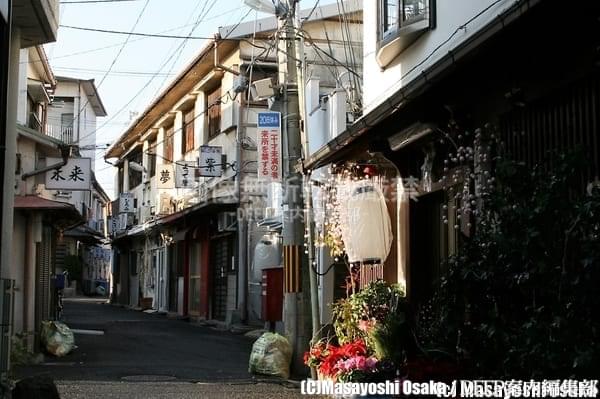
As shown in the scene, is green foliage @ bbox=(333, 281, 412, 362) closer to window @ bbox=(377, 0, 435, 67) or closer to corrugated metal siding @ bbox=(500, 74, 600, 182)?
corrugated metal siding @ bbox=(500, 74, 600, 182)

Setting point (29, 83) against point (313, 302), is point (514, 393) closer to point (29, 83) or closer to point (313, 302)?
point (313, 302)

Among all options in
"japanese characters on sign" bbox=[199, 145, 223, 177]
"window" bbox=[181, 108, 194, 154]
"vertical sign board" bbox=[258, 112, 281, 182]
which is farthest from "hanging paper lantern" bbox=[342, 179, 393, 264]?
"window" bbox=[181, 108, 194, 154]

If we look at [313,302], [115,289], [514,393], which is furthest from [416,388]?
[115,289]

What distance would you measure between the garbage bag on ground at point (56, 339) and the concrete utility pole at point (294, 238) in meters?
5.15

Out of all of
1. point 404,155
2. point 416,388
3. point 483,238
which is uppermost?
point 404,155

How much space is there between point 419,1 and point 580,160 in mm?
5974

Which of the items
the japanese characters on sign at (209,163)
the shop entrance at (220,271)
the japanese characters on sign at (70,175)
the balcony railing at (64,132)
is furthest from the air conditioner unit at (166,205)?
the japanese characters on sign at (70,175)

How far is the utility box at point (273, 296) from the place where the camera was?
18156 millimetres

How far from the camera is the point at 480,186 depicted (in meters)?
7.68

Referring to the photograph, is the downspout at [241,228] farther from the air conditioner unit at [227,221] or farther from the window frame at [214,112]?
the window frame at [214,112]

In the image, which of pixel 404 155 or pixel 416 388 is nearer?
pixel 416 388

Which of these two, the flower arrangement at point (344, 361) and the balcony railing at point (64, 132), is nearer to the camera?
the flower arrangement at point (344, 361)

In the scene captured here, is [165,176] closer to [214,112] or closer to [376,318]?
[214,112]

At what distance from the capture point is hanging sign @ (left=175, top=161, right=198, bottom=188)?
26.8 metres
